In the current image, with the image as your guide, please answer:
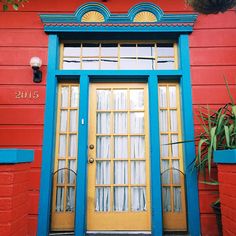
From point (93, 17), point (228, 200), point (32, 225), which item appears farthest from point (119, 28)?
point (32, 225)

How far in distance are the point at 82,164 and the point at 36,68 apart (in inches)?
50.8

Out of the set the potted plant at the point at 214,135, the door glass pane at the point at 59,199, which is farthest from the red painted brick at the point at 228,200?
the door glass pane at the point at 59,199

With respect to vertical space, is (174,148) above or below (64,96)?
below

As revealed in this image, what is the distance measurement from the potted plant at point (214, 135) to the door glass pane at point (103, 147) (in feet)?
3.49

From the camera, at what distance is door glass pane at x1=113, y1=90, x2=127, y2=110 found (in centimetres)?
335

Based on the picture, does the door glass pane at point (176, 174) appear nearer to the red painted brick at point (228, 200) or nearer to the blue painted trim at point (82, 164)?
the red painted brick at point (228, 200)

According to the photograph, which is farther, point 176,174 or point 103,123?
point 103,123

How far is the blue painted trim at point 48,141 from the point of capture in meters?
2.94

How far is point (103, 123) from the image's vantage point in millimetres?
3305

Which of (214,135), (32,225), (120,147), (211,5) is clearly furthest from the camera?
(120,147)

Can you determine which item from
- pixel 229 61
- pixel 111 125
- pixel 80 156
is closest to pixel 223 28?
pixel 229 61

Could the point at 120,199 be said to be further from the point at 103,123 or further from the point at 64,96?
the point at 64,96

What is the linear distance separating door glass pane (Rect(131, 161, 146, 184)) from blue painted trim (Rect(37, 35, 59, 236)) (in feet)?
3.24

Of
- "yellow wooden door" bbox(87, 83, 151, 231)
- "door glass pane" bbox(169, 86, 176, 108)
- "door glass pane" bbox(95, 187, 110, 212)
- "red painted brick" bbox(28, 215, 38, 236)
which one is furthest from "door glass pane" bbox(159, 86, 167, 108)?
"red painted brick" bbox(28, 215, 38, 236)
